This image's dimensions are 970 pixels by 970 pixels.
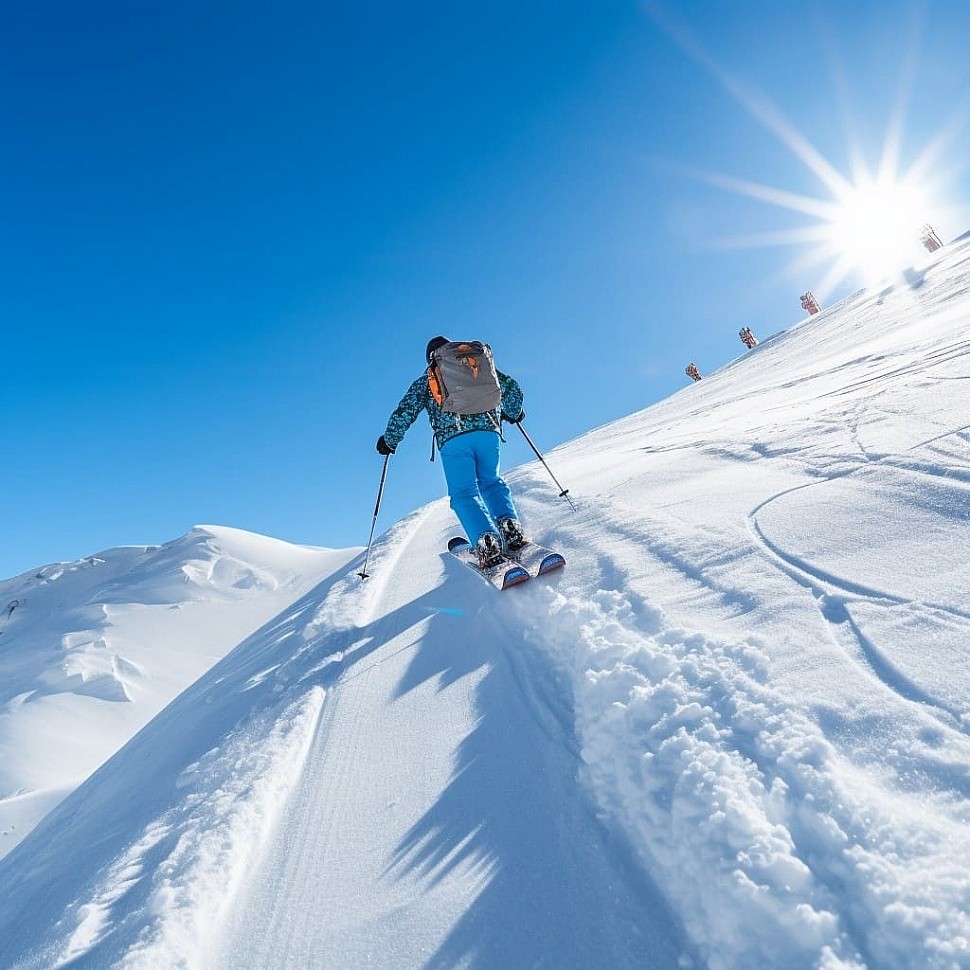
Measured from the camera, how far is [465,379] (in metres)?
5.08

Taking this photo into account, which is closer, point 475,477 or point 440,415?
point 475,477

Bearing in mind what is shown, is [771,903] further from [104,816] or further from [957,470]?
[104,816]

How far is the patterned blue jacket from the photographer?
5.15 m

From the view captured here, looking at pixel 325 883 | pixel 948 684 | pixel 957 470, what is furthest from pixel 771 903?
pixel 957 470

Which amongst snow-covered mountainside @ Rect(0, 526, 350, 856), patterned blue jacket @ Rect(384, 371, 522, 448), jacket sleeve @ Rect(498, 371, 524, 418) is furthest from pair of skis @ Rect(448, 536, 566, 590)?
snow-covered mountainside @ Rect(0, 526, 350, 856)

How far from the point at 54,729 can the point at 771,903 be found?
1623cm

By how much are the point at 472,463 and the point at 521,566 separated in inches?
51.8

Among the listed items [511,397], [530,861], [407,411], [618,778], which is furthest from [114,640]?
[618,778]

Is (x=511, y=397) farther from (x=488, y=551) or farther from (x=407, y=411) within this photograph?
(x=488, y=551)

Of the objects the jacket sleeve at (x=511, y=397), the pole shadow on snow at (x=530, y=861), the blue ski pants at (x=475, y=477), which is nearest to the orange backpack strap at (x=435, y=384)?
the blue ski pants at (x=475, y=477)

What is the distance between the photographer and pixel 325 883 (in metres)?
1.93

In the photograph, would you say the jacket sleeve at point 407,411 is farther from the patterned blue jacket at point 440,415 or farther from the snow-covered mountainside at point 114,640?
the snow-covered mountainside at point 114,640

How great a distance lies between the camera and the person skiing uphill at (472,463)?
477cm

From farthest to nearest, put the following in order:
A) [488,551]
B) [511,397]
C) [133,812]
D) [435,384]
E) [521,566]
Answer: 1. [511,397]
2. [435,384]
3. [488,551]
4. [521,566]
5. [133,812]
